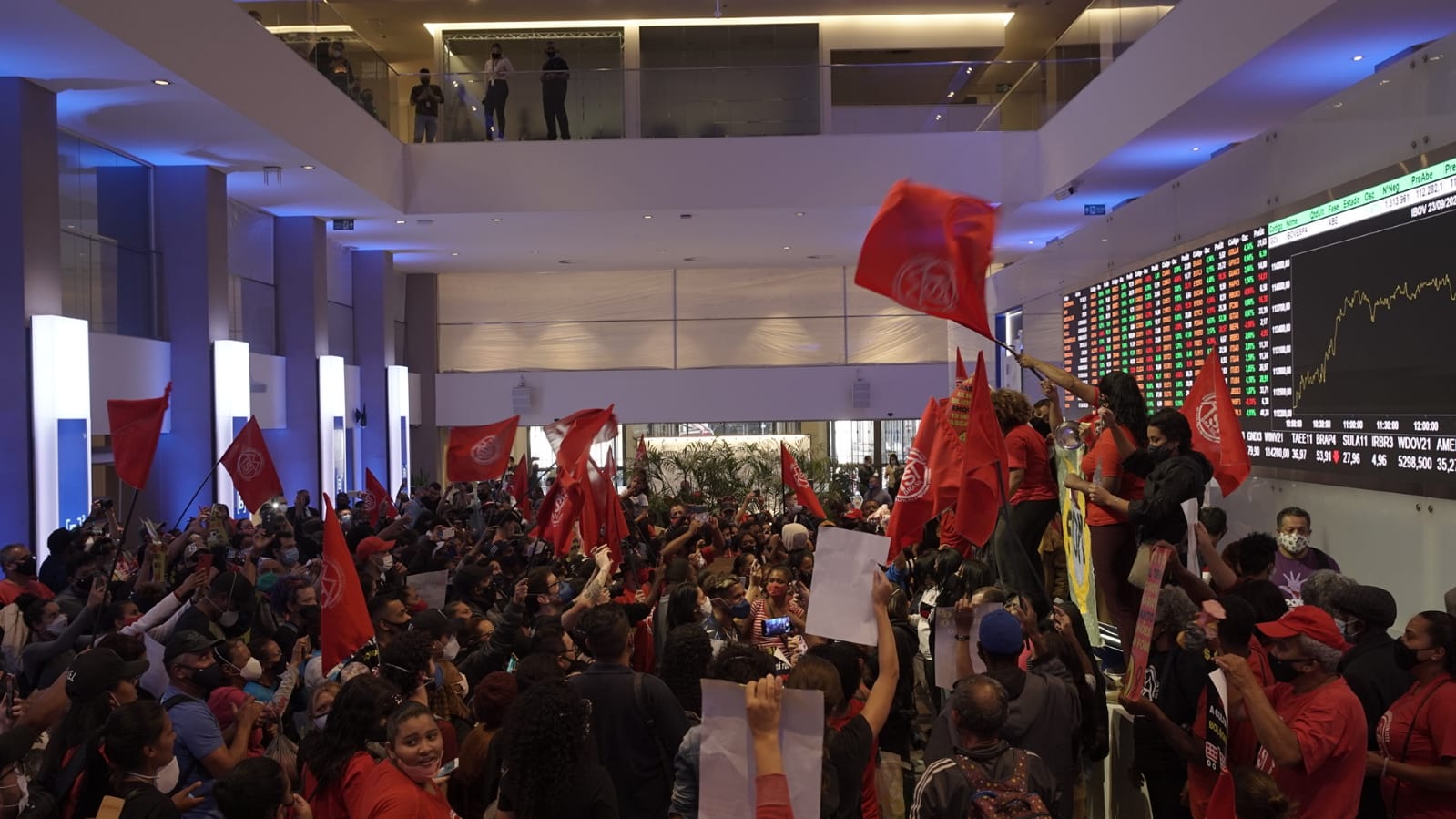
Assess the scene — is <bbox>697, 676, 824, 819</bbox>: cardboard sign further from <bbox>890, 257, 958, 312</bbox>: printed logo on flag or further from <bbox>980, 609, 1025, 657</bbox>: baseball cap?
<bbox>890, 257, 958, 312</bbox>: printed logo on flag

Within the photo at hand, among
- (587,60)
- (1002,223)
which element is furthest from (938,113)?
(587,60)

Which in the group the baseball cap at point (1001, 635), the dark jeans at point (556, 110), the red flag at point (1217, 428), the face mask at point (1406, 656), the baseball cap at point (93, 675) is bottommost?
the baseball cap at point (93, 675)

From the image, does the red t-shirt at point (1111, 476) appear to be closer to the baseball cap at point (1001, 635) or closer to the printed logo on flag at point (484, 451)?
the baseball cap at point (1001, 635)

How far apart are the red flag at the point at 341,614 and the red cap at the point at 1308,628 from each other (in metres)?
3.85

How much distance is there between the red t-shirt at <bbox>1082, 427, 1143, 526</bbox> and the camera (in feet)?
19.1

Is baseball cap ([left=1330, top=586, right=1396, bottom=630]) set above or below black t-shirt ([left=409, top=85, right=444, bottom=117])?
below

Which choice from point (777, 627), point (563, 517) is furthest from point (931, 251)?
point (563, 517)

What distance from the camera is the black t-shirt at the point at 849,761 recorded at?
3.67 m

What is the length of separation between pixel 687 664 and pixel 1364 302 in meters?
5.21

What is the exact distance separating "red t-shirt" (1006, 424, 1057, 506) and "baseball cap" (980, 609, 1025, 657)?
2.54 meters

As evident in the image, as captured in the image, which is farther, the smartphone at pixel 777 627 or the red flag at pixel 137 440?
the red flag at pixel 137 440

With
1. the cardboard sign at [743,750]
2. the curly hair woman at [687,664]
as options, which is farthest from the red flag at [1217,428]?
the cardboard sign at [743,750]

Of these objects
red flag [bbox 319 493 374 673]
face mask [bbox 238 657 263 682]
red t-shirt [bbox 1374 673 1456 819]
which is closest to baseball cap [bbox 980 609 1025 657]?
red t-shirt [bbox 1374 673 1456 819]

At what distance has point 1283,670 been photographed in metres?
4.82
